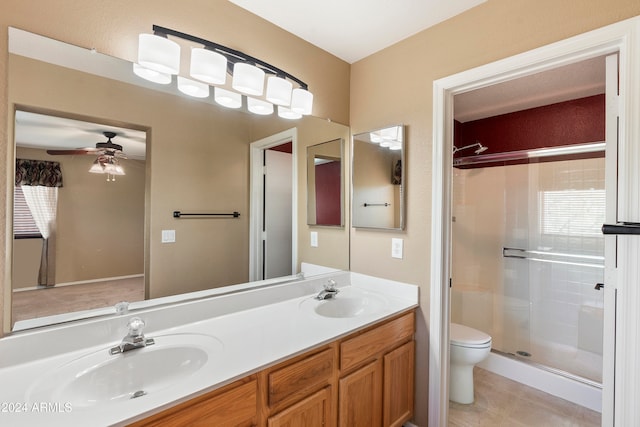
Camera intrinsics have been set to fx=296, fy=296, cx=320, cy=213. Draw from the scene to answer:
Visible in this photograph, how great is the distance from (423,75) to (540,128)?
5.21 feet

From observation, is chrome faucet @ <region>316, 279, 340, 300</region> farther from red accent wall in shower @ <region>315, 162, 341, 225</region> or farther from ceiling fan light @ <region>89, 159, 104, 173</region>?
ceiling fan light @ <region>89, 159, 104, 173</region>

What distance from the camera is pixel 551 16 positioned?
1.30 m

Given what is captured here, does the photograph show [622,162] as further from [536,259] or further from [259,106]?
[536,259]

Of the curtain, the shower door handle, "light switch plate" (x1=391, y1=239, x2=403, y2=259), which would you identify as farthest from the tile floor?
the curtain

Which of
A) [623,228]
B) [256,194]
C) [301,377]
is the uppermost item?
[256,194]

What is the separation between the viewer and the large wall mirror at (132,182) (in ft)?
3.54

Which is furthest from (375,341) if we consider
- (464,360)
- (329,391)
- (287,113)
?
(287,113)

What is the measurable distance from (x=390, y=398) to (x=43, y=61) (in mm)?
2137

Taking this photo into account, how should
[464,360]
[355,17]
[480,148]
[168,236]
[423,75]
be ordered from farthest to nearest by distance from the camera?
[480,148], [464,360], [423,75], [355,17], [168,236]

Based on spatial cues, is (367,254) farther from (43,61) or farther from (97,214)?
(43,61)

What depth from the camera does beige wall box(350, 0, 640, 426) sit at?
1.29 meters

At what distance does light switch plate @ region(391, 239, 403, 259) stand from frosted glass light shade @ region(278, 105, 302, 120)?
100 cm

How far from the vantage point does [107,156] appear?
123 cm

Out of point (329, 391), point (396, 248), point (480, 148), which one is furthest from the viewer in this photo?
point (480, 148)
